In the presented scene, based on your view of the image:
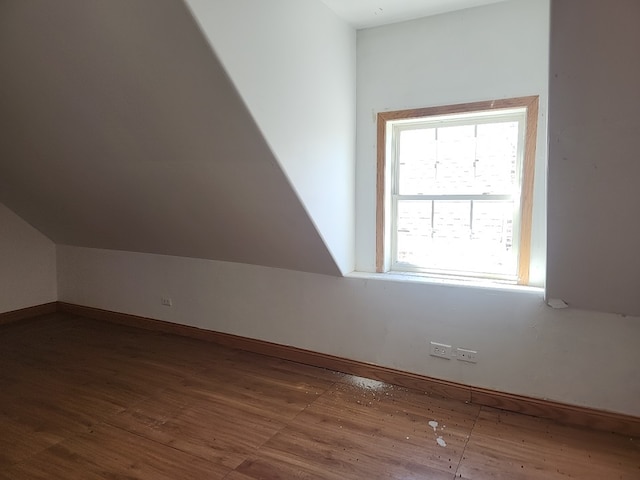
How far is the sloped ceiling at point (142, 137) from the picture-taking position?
2025mm

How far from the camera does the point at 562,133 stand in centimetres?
184

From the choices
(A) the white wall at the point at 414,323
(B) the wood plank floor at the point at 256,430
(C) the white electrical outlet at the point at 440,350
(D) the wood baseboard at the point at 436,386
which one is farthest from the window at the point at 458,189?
(B) the wood plank floor at the point at 256,430

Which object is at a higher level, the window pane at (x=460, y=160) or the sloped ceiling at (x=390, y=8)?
the sloped ceiling at (x=390, y=8)

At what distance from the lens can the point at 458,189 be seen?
3.02 meters

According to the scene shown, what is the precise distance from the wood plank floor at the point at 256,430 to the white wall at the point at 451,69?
0.94 m

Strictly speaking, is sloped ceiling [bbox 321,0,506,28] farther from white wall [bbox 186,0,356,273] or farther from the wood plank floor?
the wood plank floor

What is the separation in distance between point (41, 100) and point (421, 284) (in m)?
2.58

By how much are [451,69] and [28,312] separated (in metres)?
4.70

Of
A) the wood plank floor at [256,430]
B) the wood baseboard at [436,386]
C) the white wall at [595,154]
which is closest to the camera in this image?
the white wall at [595,154]

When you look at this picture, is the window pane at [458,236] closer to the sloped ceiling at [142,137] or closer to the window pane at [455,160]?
the window pane at [455,160]

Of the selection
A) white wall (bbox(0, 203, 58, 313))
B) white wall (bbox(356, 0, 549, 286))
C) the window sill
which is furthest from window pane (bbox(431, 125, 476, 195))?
white wall (bbox(0, 203, 58, 313))

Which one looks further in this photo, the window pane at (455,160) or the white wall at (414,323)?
the window pane at (455,160)

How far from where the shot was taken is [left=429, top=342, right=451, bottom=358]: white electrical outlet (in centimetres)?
294

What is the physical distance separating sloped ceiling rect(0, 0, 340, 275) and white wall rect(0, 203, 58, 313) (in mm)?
777
